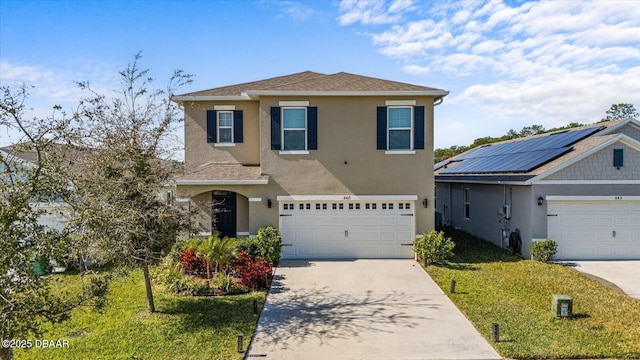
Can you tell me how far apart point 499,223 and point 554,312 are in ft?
26.5

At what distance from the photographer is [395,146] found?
13.8m

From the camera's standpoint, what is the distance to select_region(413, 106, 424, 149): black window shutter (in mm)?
13633

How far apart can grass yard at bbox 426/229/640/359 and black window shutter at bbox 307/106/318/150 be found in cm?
561

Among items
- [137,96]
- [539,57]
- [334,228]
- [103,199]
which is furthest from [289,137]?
[539,57]

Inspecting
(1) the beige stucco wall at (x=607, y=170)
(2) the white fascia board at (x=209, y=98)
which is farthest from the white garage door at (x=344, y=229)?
(1) the beige stucco wall at (x=607, y=170)

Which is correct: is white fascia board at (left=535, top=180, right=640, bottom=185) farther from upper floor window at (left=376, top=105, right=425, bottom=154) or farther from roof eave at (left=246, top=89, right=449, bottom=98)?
roof eave at (left=246, top=89, right=449, bottom=98)

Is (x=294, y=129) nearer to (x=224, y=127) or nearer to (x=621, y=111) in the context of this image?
(x=224, y=127)

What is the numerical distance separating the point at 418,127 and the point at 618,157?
675 centimetres

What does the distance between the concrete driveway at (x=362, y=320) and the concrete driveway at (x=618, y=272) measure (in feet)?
16.1

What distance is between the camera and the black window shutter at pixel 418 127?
13.6 metres

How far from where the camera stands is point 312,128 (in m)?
13.8

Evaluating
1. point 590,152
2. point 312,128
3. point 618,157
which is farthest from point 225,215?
point 618,157

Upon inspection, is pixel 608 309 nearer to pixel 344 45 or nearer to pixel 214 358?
pixel 214 358

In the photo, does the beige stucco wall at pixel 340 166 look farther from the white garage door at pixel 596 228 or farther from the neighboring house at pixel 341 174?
the white garage door at pixel 596 228
